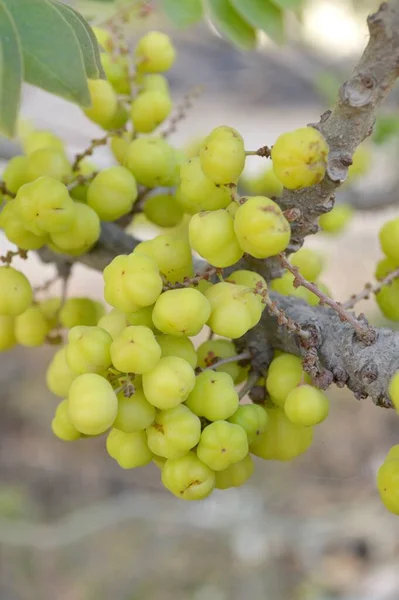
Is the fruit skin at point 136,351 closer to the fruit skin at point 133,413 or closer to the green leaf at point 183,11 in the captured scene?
the fruit skin at point 133,413

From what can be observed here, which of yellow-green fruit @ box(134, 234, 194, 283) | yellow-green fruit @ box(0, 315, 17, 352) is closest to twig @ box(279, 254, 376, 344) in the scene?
yellow-green fruit @ box(134, 234, 194, 283)

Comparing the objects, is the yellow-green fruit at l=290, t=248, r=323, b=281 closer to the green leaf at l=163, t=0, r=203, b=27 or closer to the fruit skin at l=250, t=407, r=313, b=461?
the fruit skin at l=250, t=407, r=313, b=461

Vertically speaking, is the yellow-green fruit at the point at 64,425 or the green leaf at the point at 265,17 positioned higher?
the green leaf at the point at 265,17

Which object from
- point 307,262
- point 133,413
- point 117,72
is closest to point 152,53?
point 117,72

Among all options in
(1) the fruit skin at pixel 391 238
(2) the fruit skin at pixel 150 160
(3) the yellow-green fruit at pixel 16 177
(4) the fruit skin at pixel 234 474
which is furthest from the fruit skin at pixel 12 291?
(1) the fruit skin at pixel 391 238

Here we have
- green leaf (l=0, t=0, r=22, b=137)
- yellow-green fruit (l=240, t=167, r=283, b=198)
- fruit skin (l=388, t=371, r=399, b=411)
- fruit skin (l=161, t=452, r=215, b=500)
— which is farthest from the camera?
yellow-green fruit (l=240, t=167, r=283, b=198)

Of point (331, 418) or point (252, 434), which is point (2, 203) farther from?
point (331, 418)
